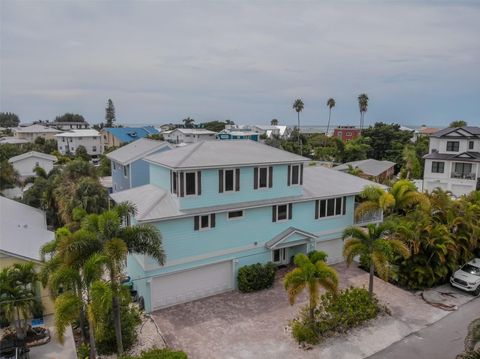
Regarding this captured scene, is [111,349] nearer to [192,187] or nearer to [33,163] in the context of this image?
[192,187]

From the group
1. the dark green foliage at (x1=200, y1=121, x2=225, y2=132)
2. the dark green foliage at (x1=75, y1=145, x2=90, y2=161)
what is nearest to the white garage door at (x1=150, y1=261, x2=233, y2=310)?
the dark green foliage at (x1=75, y1=145, x2=90, y2=161)

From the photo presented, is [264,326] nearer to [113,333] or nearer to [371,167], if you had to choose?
→ [113,333]

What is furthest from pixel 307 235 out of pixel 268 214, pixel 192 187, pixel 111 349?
pixel 111 349

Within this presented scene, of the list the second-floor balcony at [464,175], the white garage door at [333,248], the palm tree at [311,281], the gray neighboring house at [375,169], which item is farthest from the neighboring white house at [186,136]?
the palm tree at [311,281]

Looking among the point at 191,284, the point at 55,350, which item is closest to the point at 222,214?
the point at 191,284

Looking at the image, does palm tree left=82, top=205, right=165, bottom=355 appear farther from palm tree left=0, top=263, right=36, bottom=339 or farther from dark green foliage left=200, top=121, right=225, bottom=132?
dark green foliage left=200, top=121, right=225, bottom=132
